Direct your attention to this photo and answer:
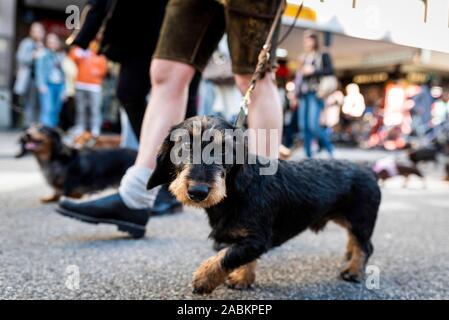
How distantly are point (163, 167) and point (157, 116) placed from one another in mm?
601

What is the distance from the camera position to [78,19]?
11.0 feet

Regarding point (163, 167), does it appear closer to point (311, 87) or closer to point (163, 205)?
point (163, 205)

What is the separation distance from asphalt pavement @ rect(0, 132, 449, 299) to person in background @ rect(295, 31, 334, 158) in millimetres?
3842

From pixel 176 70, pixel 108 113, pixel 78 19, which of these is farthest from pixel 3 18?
pixel 176 70

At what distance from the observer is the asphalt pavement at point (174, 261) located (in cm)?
205

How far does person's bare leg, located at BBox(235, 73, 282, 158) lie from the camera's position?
2588 millimetres

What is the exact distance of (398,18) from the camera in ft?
7.86

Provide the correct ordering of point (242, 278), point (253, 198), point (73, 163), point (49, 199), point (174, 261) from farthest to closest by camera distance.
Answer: point (73, 163) → point (49, 199) → point (174, 261) → point (242, 278) → point (253, 198)

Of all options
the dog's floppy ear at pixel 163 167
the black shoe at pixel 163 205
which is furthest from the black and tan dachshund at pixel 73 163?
the dog's floppy ear at pixel 163 167

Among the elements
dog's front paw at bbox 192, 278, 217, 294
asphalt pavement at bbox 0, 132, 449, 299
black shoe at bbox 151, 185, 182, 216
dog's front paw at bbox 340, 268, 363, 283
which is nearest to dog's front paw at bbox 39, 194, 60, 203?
asphalt pavement at bbox 0, 132, 449, 299

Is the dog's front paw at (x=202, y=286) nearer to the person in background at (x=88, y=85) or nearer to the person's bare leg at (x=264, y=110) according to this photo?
the person's bare leg at (x=264, y=110)

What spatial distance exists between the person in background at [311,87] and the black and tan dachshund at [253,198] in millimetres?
5263

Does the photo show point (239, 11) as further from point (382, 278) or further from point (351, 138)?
point (351, 138)

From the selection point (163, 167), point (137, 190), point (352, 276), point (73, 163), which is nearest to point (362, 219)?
point (352, 276)
